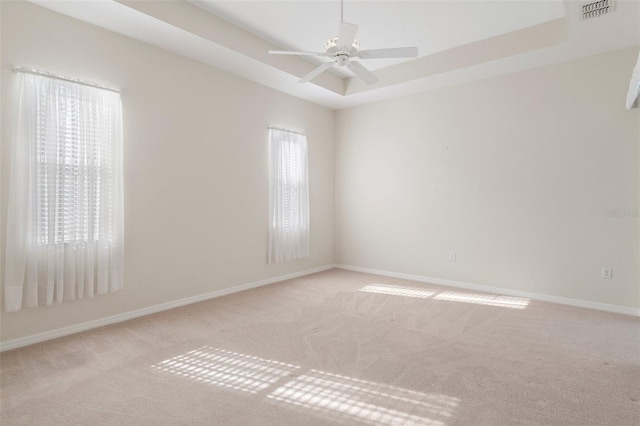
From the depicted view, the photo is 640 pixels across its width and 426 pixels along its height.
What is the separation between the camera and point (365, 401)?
2.06m

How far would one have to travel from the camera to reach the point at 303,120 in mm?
5516

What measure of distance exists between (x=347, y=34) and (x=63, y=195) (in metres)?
2.74

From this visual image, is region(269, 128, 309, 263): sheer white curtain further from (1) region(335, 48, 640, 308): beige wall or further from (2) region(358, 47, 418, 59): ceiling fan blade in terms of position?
(2) region(358, 47, 418, 59): ceiling fan blade

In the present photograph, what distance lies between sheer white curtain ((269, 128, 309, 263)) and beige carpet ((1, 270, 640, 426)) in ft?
4.75

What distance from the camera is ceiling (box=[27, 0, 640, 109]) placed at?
317 cm

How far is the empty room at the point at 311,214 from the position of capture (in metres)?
2.25

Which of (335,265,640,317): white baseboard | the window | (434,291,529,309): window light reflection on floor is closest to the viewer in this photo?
the window

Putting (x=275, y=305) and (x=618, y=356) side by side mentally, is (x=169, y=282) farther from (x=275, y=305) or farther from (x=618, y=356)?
(x=618, y=356)

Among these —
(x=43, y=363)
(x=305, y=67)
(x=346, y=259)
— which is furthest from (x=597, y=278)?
(x=43, y=363)

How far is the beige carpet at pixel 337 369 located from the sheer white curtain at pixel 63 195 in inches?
20.4

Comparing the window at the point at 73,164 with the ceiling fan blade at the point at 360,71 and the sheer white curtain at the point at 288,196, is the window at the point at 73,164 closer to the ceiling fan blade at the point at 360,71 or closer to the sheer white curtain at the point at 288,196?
the sheer white curtain at the point at 288,196

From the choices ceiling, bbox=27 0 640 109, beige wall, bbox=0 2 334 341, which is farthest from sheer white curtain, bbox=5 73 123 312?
ceiling, bbox=27 0 640 109

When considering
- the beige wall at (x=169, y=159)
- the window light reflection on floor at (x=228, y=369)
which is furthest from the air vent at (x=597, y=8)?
the window light reflection on floor at (x=228, y=369)

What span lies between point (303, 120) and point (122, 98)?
2729mm
